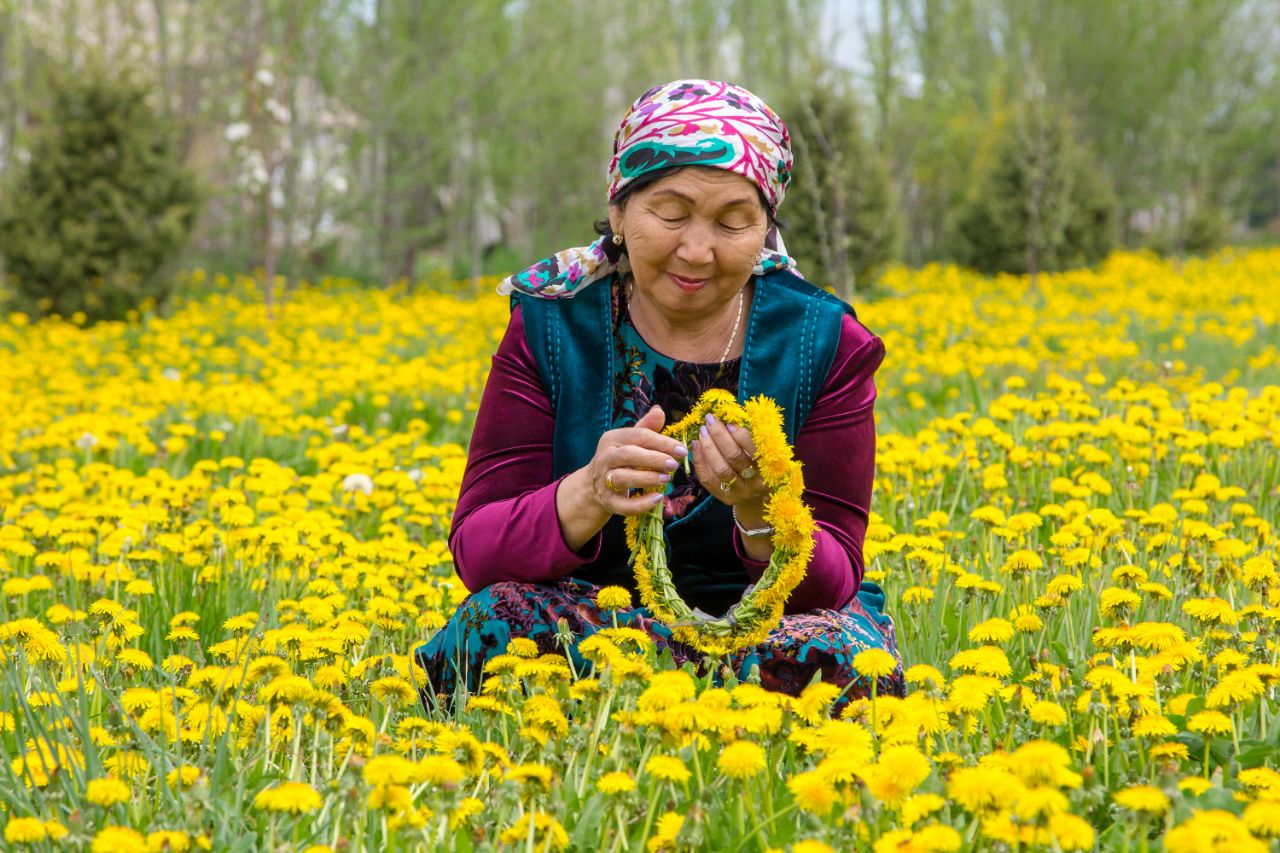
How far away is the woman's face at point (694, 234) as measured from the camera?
2174mm

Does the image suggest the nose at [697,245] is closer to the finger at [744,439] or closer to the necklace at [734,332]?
the necklace at [734,332]

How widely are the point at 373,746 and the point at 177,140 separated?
34.8ft

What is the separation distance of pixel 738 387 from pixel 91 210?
9654mm

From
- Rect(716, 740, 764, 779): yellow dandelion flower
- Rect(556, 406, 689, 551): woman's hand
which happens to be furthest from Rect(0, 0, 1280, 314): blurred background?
Rect(716, 740, 764, 779): yellow dandelion flower

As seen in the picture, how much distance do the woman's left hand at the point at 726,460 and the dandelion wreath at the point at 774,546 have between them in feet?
0.04

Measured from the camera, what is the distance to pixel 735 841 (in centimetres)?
160

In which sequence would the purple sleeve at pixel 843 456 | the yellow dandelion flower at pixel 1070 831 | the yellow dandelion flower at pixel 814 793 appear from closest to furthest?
the yellow dandelion flower at pixel 1070 831, the yellow dandelion flower at pixel 814 793, the purple sleeve at pixel 843 456

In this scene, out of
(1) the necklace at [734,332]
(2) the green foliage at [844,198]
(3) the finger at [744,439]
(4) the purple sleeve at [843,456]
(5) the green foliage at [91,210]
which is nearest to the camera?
(3) the finger at [744,439]

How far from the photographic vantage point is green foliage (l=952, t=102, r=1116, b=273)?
48.2 ft

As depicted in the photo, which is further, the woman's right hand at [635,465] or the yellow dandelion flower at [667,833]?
the woman's right hand at [635,465]

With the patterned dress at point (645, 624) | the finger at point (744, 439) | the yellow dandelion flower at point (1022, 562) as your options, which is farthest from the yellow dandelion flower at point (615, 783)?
the yellow dandelion flower at point (1022, 562)

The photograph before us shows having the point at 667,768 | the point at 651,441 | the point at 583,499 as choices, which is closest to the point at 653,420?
the point at 651,441

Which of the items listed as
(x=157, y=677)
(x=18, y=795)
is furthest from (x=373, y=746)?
(x=157, y=677)

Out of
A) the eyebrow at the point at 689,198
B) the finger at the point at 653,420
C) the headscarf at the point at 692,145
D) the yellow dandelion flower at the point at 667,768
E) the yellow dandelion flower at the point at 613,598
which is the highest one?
the headscarf at the point at 692,145
